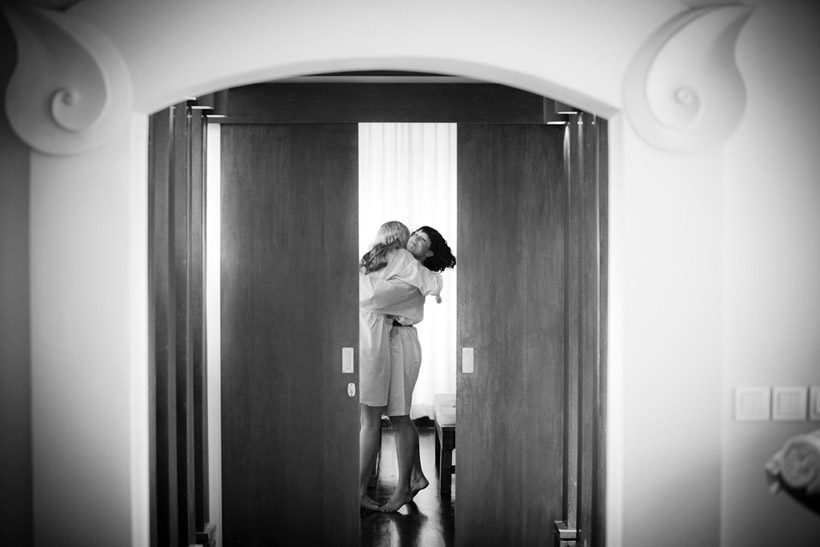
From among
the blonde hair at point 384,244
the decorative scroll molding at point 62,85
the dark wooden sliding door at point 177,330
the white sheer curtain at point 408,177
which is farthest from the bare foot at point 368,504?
the decorative scroll molding at point 62,85

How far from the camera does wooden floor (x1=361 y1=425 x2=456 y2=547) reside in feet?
12.1

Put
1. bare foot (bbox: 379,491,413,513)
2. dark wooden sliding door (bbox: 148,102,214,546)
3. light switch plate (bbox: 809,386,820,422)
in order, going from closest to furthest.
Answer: light switch plate (bbox: 809,386,820,422) < dark wooden sliding door (bbox: 148,102,214,546) < bare foot (bbox: 379,491,413,513)

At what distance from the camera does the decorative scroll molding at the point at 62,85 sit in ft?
6.17

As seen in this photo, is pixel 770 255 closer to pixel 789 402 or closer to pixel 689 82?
pixel 789 402

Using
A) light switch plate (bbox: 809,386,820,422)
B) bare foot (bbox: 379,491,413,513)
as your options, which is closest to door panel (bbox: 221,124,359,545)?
bare foot (bbox: 379,491,413,513)

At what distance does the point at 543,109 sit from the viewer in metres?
3.33

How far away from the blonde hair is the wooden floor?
1488 mm

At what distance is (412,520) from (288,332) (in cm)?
142

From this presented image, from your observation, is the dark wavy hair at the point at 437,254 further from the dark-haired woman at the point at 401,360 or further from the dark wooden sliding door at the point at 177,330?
the dark wooden sliding door at the point at 177,330

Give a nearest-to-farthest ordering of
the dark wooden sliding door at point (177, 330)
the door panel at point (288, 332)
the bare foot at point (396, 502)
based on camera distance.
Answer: the dark wooden sliding door at point (177, 330)
the door panel at point (288, 332)
the bare foot at point (396, 502)

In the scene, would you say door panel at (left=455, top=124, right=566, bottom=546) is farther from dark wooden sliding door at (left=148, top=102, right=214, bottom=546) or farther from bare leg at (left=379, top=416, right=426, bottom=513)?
dark wooden sliding door at (left=148, top=102, right=214, bottom=546)

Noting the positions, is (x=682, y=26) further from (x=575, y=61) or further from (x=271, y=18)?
(x=271, y=18)

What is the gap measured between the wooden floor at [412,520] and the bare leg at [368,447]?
0.11 meters

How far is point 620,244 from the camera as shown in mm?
1988
